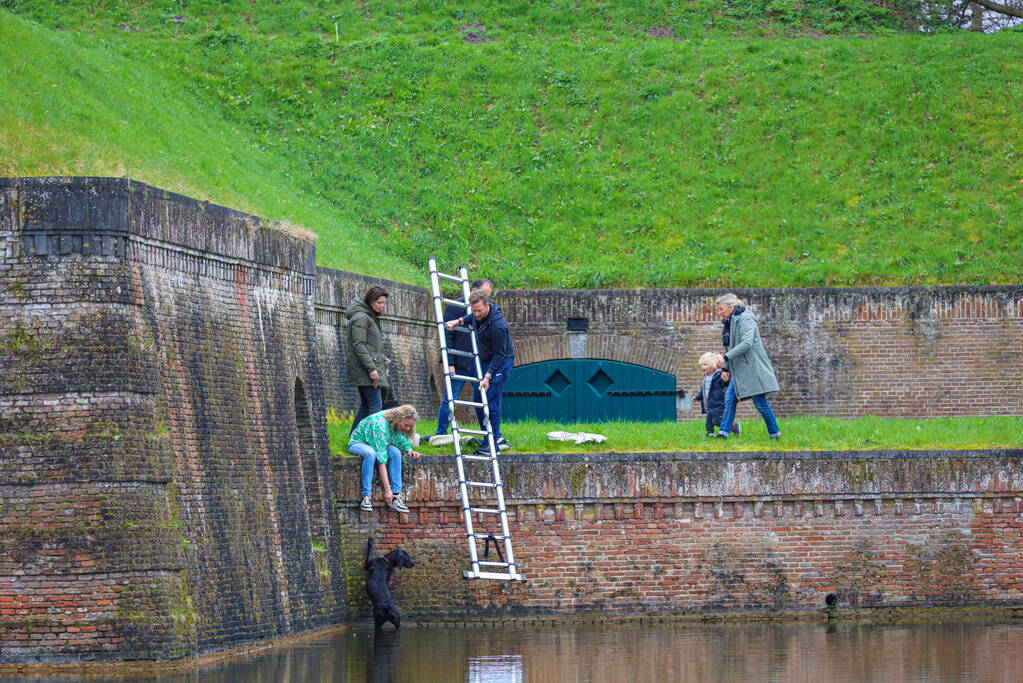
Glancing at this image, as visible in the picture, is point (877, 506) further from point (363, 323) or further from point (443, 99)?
point (443, 99)

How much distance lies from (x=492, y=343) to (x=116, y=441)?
5303 millimetres

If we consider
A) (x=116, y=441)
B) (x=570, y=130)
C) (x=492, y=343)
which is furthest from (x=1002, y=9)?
(x=116, y=441)

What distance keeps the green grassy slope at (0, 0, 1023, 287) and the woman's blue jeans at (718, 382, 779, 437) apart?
7.18 meters

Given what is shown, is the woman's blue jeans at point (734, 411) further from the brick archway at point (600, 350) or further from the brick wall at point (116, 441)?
the brick archway at point (600, 350)

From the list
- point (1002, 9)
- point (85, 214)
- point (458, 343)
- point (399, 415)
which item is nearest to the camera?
point (85, 214)

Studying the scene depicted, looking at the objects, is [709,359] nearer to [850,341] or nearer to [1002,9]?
[850,341]

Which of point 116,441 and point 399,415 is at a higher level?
point 399,415

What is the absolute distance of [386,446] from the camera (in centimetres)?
1606

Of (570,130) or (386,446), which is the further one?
(570,130)

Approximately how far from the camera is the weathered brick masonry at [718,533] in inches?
642

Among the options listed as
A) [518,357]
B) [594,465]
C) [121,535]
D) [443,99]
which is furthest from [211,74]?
[121,535]

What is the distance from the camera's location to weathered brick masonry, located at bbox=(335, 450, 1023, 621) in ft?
53.5

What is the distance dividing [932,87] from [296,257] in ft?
62.5

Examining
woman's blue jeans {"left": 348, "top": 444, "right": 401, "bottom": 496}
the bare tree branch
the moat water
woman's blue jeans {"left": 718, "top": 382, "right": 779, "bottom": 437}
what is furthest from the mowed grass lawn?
the bare tree branch
